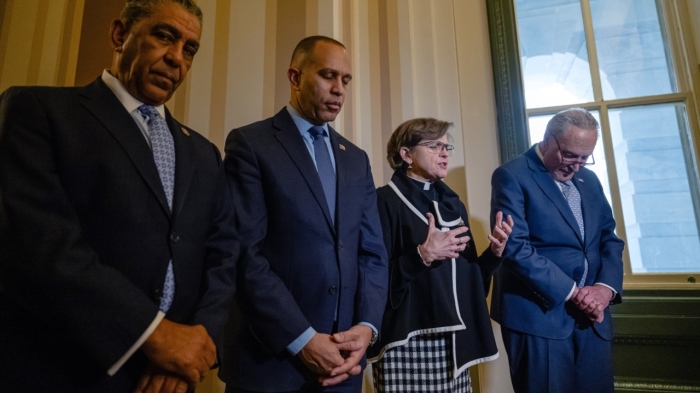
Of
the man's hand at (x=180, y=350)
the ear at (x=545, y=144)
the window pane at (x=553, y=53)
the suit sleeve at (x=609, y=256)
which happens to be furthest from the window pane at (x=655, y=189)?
the man's hand at (x=180, y=350)

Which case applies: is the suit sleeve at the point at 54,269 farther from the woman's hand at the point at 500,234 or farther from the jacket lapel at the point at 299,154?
the woman's hand at the point at 500,234

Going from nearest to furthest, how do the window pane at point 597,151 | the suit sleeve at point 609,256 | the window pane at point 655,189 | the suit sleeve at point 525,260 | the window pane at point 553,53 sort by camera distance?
1. the suit sleeve at point 525,260
2. the suit sleeve at point 609,256
3. the window pane at point 655,189
4. the window pane at point 597,151
5. the window pane at point 553,53

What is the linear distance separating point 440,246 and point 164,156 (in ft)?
3.02

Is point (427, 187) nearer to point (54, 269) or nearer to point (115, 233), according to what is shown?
point (115, 233)

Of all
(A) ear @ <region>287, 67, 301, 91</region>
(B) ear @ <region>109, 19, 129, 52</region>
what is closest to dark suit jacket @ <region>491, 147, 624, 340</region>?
(A) ear @ <region>287, 67, 301, 91</region>

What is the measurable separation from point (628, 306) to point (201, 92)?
2.41 m

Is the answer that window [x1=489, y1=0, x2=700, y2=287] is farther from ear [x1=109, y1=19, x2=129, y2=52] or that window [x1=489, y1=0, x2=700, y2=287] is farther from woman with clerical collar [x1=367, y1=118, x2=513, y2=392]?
ear [x1=109, y1=19, x2=129, y2=52]

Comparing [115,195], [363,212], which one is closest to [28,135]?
[115,195]

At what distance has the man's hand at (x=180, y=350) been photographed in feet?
2.56

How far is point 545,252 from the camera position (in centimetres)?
165

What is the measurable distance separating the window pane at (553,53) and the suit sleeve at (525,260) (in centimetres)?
103

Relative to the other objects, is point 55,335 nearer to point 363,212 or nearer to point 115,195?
point 115,195

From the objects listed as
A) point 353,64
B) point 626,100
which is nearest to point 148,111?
point 353,64

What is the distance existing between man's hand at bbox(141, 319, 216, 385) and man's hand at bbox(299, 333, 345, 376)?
280 millimetres
